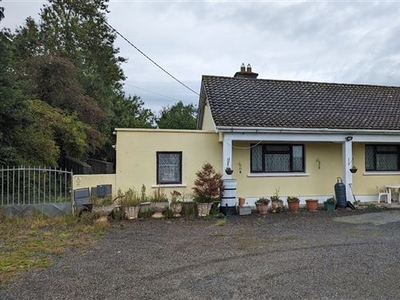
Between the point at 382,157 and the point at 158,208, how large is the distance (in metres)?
9.59

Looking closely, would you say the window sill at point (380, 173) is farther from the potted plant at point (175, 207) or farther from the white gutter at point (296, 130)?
the potted plant at point (175, 207)

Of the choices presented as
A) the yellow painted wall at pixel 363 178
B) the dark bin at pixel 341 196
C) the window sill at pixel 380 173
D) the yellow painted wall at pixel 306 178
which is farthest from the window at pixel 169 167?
the window sill at pixel 380 173

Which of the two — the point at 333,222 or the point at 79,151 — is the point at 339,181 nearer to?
the point at 333,222

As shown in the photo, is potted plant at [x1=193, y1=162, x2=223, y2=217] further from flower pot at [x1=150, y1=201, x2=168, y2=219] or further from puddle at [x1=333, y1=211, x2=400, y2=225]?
puddle at [x1=333, y1=211, x2=400, y2=225]

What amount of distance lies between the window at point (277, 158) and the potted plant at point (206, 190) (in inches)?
91.0

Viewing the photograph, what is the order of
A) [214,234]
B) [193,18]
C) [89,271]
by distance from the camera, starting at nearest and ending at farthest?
[89,271] < [214,234] < [193,18]

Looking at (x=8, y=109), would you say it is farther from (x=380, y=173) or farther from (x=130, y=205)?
(x=380, y=173)

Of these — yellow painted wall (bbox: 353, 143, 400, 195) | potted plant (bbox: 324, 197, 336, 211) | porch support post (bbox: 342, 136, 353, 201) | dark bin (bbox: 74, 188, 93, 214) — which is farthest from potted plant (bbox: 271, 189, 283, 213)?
dark bin (bbox: 74, 188, 93, 214)

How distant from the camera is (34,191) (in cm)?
986

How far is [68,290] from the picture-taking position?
4605mm

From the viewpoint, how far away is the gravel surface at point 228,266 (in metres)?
4.53

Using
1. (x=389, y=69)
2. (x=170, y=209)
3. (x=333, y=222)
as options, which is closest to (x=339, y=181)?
(x=333, y=222)

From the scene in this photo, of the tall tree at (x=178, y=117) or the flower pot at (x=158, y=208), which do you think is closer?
the flower pot at (x=158, y=208)

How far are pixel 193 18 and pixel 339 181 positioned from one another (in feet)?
28.9
